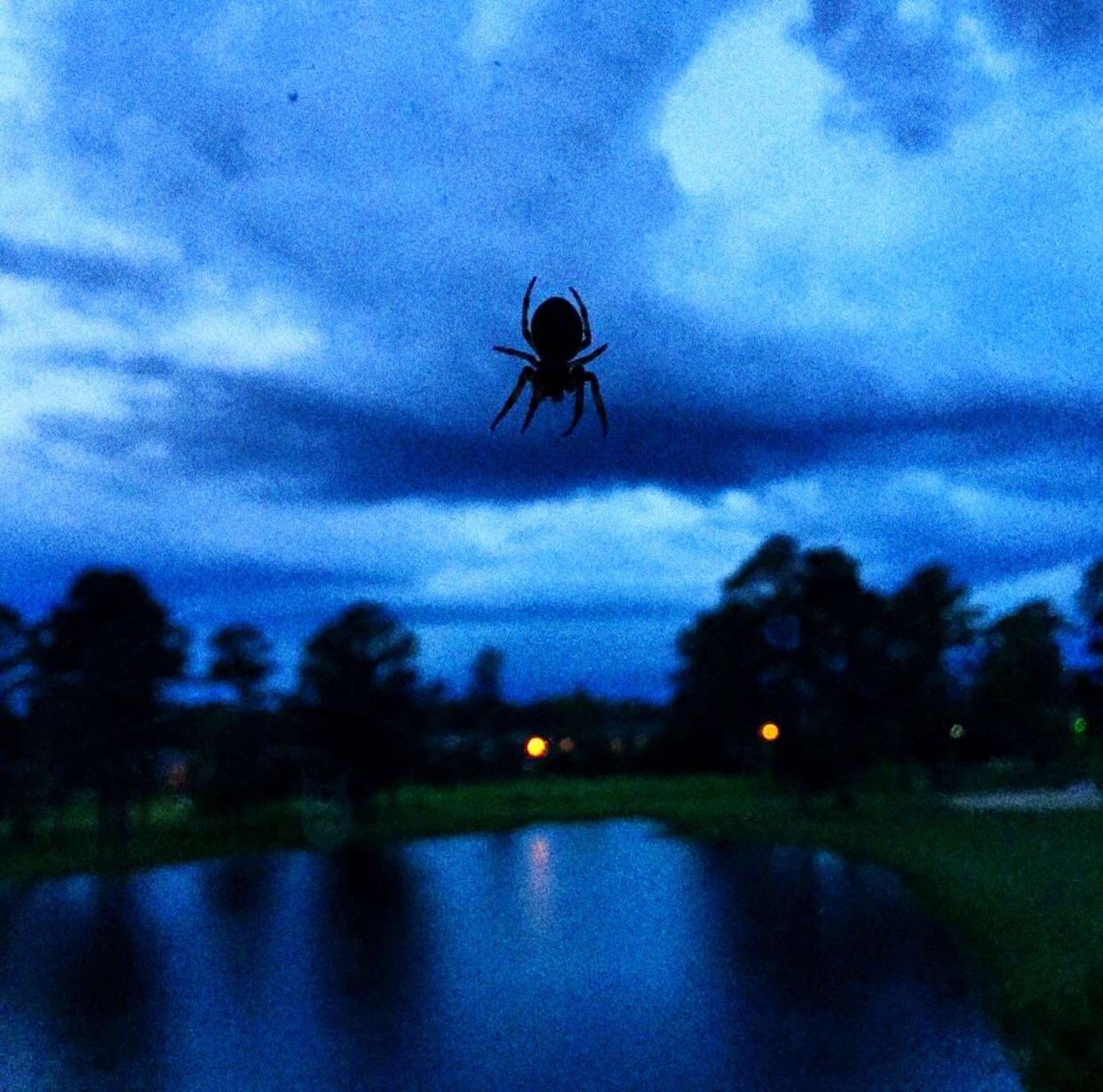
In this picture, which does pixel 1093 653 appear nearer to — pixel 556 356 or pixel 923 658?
pixel 923 658

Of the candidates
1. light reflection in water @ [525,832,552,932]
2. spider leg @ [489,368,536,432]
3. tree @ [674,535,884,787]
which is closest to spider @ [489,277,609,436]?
spider leg @ [489,368,536,432]

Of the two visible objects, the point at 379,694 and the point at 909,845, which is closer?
the point at 909,845

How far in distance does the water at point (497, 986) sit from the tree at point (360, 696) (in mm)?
14979

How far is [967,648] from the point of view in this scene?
188 feet

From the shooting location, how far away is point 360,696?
2000 inches

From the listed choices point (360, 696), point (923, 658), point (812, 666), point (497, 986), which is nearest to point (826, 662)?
point (812, 666)

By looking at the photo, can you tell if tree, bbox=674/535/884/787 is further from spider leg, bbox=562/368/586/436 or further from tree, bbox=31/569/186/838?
spider leg, bbox=562/368/586/436

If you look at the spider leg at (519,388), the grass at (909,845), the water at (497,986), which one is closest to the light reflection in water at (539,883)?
the water at (497,986)

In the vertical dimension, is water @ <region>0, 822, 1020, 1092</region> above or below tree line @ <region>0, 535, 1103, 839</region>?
below

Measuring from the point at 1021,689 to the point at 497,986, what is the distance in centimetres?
4457

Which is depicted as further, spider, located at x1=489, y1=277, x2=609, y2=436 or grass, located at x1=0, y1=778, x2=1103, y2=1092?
grass, located at x1=0, y1=778, x2=1103, y2=1092

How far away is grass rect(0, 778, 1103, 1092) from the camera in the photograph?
16.6 metres

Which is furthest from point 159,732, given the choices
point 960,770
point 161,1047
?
point 960,770

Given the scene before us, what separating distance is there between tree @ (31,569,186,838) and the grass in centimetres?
294
